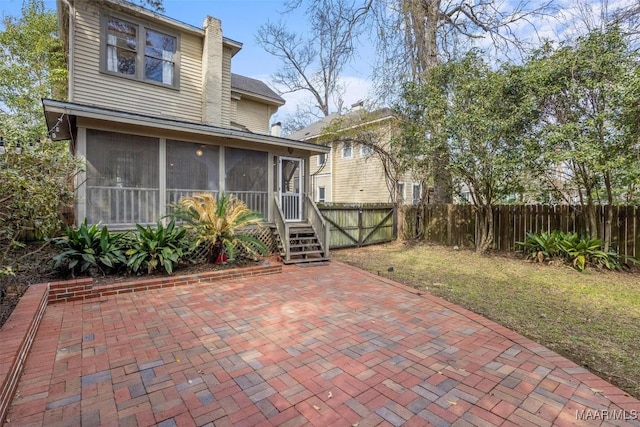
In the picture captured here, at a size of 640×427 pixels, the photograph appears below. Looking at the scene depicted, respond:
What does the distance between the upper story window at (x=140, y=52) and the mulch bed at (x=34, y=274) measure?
5615 mm

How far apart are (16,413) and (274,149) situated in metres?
7.77

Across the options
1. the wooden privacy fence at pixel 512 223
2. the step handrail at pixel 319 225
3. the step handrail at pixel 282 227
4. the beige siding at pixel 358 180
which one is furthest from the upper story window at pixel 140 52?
the wooden privacy fence at pixel 512 223

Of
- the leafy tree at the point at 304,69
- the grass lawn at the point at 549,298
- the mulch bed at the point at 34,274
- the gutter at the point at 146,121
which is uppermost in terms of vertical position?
the leafy tree at the point at 304,69

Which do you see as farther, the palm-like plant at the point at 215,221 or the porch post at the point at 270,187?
the porch post at the point at 270,187

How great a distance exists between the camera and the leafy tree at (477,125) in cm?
784

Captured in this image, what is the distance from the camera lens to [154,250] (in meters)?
5.75

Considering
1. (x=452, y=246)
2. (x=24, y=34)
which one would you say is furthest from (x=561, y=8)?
(x=24, y=34)

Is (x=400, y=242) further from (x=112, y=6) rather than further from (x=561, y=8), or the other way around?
(x=112, y=6)

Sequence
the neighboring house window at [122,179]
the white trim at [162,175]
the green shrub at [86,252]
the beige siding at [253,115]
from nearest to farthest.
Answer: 1. the green shrub at [86,252]
2. the neighboring house window at [122,179]
3. the white trim at [162,175]
4. the beige siding at [253,115]

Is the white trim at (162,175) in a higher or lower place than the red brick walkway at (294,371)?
higher

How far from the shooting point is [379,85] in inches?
478

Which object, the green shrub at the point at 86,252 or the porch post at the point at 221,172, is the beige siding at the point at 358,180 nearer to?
the porch post at the point at 221,172

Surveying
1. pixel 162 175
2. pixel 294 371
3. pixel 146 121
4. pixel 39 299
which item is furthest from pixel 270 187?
pixel 294 371

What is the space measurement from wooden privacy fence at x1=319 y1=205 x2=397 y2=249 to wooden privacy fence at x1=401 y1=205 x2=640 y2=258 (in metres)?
0.67
